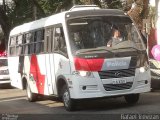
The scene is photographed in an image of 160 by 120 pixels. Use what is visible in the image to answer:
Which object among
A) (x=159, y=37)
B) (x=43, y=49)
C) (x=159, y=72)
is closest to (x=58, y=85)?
(x=43, y=49)

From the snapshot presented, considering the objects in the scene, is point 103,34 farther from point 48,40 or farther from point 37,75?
point 37,75

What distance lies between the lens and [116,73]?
13.5 metres

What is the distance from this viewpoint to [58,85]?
14.9m

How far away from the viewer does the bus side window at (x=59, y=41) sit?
1426cm

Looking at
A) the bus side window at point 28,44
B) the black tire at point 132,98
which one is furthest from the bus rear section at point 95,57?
the bus side window at point 28,44

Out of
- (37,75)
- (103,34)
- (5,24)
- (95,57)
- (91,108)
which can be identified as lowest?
(91,108)

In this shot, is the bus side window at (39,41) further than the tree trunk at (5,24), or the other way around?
the tree trunk at (5,24)

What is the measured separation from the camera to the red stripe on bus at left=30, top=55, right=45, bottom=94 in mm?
16675

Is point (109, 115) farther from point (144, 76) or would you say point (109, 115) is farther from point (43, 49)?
point (43, 49)

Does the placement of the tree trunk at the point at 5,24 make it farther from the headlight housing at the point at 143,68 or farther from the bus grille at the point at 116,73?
the bus grille at the point at 116,73

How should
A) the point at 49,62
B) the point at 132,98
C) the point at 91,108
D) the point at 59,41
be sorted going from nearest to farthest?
1. the point at 59,41
2. the point at 91,108
3. the point at 132,98
4. the point at 49,62

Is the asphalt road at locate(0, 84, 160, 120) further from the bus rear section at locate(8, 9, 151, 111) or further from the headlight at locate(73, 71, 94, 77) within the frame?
the headlight at locate(73, 71, 94, 77)

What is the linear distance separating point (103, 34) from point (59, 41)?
138 centimetres

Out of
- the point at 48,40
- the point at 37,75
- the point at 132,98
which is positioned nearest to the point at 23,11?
the point at 37,75
